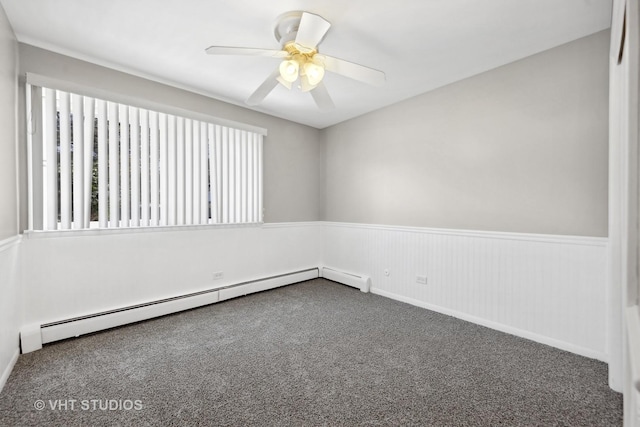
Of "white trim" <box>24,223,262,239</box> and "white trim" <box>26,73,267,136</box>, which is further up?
"white trim" <box>26,73,267,136</box>

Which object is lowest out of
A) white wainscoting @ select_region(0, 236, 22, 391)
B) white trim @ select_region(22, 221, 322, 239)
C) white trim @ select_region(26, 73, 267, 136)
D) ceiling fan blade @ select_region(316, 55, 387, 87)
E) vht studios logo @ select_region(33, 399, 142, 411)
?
vht studios logo @ select_region(33, 399, 142, 411)

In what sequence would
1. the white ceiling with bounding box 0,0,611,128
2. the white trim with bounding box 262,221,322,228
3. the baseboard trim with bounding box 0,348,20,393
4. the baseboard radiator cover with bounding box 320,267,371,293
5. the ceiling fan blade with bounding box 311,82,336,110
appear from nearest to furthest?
the baseboard trim with bounding box 0,348,20,393, the white ceiling with bounding box 0,0,611,128, the ceiling fan blade with bounding box 311,82,336,110, the baseboard radiator cover with bounding box 320,267,371,293, the white trim with bounding box 262,221,322,228

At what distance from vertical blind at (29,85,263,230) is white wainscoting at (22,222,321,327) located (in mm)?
145

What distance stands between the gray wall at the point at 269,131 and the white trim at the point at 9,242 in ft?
0.64

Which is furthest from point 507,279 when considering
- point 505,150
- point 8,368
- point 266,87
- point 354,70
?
point 8,368

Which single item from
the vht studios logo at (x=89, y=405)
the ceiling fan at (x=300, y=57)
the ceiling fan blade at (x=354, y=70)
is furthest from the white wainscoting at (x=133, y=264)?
the ceiling fan blade at (x=354, y=70)

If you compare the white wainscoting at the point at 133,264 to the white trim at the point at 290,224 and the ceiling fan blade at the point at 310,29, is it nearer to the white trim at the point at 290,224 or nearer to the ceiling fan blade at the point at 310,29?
the white trim at the point at 290,224

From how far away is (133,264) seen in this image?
110 inches

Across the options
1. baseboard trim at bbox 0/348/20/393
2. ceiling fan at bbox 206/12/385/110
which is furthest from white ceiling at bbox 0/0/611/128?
baseboard trim at bbox 0/348/20/393

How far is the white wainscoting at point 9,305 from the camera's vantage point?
178 centimetres

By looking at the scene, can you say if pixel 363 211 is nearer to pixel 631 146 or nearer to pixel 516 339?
pixel 516 339

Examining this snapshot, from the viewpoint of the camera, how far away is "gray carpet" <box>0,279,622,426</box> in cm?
154

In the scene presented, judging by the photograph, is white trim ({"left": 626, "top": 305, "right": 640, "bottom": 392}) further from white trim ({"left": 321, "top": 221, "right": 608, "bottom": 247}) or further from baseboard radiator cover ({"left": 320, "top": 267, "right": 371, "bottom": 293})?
baseboard radiator cover ({"left": 320, "top": 267, "right": 371, "bottom": 293})

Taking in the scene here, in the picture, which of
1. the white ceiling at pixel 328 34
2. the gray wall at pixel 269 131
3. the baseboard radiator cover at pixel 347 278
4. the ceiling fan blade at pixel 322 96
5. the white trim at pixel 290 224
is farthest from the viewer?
the white trim at pixel 290 224
